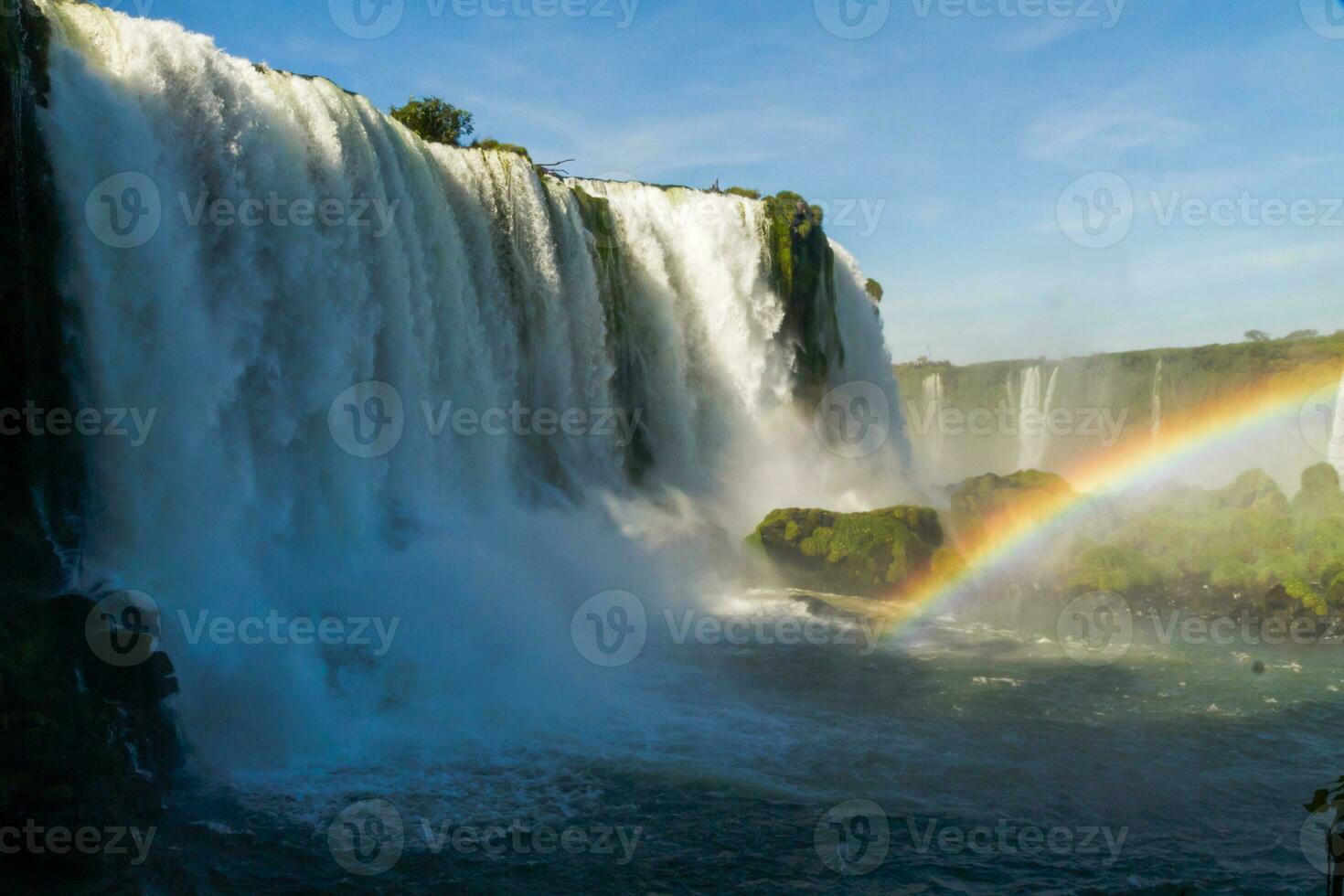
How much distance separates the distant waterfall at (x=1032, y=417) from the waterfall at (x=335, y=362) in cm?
2159

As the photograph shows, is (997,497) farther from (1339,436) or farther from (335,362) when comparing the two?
(1339,436)

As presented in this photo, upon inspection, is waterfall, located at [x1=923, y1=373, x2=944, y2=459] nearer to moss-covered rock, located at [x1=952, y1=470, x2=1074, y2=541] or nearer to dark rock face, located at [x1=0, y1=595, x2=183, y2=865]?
moss-covered rock, located at [x1=952, y1=470, x2=1074, y2=541]

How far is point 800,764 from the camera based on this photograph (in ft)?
35.0

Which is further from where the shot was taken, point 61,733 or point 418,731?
point 418,731

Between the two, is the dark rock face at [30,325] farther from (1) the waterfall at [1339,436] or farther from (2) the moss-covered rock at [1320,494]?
(1) the waterfall at [1339,436]

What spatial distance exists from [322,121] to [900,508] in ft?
40.1

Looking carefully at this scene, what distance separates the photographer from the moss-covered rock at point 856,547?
1923 centimetres

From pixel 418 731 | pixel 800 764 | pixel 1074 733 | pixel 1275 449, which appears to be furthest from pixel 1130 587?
pixel 1275 449

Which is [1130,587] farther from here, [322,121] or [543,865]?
[322,121]

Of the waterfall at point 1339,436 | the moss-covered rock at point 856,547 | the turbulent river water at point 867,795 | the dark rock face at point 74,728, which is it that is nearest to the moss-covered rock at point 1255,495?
the moss-covered rock at point 856,547

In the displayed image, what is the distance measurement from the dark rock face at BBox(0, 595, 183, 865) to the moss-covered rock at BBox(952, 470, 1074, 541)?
1554 centimetres

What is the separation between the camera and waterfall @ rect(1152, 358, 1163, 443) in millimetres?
37562

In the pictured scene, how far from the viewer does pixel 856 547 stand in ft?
64.1

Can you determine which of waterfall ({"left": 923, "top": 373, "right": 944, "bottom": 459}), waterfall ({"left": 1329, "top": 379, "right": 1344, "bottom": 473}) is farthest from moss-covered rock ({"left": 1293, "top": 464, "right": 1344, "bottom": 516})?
waterfall ({"left": 923, "top": 373, "right": 944, "bottom": 459})
